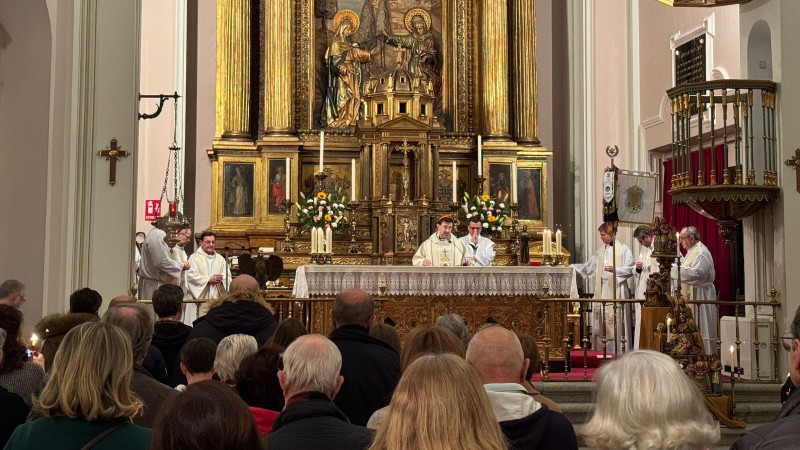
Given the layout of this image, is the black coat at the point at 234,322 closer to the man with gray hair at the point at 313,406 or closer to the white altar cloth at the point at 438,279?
the man with gray hair at the point at 313,406

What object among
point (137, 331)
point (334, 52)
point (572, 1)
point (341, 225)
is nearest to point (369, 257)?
point (341, 225)

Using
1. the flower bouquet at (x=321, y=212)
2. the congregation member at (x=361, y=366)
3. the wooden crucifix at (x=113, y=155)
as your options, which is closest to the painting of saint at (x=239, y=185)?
the flower bouquet at (x=321, y=212)

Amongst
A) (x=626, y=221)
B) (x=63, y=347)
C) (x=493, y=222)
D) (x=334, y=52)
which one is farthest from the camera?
(x=334, y=52)

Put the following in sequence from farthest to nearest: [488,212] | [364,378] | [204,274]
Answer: [488,212] < [204,274] < [364,378]

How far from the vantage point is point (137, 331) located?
4.76m

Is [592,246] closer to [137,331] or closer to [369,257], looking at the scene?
[369,257]

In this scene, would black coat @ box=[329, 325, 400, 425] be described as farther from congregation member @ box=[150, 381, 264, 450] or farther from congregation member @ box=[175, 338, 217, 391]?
congregation member @ box=[150, 381, 264, 450]

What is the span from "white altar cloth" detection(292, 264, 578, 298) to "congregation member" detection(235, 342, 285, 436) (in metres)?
7.40

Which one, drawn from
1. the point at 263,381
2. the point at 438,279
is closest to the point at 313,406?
the point at 263,381

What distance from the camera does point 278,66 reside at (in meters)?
16.8

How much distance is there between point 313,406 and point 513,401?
72 cm

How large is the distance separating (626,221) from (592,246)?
464 cm

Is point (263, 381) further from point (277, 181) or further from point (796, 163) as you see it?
point (277, 181)

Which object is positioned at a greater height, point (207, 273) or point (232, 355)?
point (207, 273)
